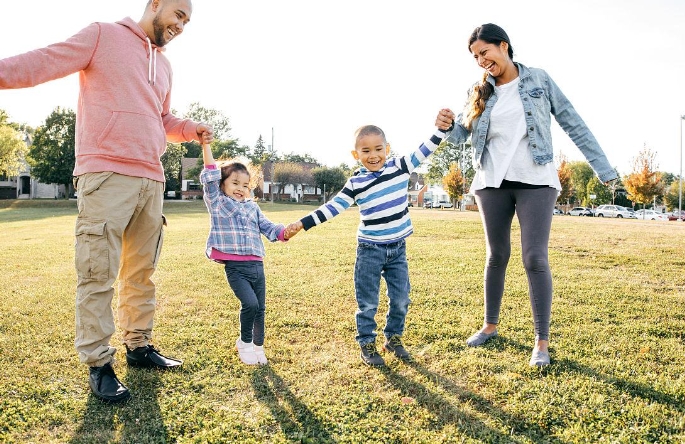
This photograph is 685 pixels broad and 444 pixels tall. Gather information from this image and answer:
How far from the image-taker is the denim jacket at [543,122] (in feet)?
11.3

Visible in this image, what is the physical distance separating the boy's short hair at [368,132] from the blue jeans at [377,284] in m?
0.76

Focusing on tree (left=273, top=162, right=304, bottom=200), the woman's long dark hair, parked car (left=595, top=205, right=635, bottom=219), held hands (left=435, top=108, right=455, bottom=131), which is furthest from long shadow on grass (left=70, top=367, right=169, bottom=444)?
parked car (left=595, top=205, right=635, bottom=219)

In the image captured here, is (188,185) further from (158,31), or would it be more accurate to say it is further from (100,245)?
(100,245)

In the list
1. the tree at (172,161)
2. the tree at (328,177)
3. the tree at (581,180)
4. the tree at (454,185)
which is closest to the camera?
the tree at (172,161)

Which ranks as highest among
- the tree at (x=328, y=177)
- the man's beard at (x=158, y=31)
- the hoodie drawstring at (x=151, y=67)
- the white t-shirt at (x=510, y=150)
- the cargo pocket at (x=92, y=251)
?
the tree at (x=328, y=177)

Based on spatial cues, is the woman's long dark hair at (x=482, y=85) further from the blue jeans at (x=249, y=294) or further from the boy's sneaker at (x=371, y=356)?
the blue jeans at (x=249, y=294)

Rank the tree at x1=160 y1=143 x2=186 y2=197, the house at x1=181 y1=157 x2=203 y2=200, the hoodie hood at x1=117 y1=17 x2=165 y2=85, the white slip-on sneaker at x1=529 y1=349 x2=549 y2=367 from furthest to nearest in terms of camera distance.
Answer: the house at x1=181 y1=157 x2=203 y2=200
the tree at x1=160 y1=143 x2=186 y2=197
the white slip-on sneaker at x1=529 y1=349 x2=549 y2=367
the hoodie hood at x1=117 y1=17 x2=165 y2=85

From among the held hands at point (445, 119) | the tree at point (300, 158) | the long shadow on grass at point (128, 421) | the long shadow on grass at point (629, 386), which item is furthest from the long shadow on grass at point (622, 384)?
the tree at point (300, 158)

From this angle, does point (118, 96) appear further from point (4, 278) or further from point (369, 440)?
point (4, 278)

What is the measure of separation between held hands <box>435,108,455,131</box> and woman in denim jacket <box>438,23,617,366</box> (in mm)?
102

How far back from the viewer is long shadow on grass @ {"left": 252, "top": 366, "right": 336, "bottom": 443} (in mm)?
2412

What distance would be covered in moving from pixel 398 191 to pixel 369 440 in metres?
1.73

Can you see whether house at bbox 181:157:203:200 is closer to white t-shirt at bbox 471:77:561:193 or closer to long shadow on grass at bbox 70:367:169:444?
white t-shirt at bbox 471:77:561:193

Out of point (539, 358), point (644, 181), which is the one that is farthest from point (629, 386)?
point (644, 181)
